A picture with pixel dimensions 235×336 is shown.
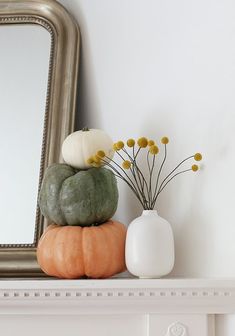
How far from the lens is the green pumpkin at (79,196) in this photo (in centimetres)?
115

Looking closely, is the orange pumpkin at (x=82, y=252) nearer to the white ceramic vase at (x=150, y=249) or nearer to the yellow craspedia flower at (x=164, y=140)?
the white ceramic vase at (x=150, y=249)

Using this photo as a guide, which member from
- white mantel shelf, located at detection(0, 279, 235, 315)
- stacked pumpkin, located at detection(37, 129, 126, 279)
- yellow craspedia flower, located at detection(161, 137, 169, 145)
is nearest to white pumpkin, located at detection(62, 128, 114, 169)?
stacked pumpkin, located at detection(37, 129, 126, 279)

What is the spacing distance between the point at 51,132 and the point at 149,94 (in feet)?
0.91

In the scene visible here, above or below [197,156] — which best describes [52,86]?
above

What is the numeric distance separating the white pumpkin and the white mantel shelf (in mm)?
290

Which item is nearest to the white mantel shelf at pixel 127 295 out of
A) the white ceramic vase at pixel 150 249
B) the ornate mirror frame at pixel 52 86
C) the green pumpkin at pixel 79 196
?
the white ceramic vase at pixel 150 249

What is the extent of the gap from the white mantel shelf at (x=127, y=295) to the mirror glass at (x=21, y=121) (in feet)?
1.05

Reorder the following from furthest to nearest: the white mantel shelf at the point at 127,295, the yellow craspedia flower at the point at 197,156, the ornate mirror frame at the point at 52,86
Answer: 1. the ornate mirror frame at the point at 52,86
2. the yellow craspedia flower at the point at 197,156
3. the white mantel shelf at the point at 127,295

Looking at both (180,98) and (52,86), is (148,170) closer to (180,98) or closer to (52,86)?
(180,98)

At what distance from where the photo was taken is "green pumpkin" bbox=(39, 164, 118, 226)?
1153mm

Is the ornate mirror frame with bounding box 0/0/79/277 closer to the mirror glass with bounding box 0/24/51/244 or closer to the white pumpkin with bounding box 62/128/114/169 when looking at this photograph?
the mirror glass with bounding box 0/24/51/244

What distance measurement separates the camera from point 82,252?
3.65ft

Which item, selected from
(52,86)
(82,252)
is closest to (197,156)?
(82,252)

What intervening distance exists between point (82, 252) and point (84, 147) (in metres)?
0.24
